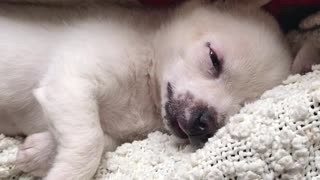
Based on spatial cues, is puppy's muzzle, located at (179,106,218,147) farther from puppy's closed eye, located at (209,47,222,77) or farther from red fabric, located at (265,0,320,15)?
red fabric, located at (265,0,320,15)

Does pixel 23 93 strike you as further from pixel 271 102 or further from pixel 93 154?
pixel 271 102

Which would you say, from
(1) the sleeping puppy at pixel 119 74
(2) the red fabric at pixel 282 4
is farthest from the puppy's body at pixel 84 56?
(2) the red fabric at pixel 282 4

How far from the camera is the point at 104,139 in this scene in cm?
173

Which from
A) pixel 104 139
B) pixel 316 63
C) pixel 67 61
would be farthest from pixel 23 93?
pixel 316 63

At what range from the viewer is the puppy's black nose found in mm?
1571

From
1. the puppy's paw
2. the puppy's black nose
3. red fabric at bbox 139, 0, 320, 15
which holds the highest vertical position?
red fabric at bbox 139, 0, 320, 15

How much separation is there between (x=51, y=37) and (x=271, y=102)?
0.78m

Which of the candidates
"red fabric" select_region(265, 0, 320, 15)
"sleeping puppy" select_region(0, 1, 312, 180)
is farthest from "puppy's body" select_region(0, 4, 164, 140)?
"red fabric" select_region(265, 0, 320, 15)

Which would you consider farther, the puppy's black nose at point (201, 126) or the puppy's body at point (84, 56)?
the puppy's body at point (84, 56)

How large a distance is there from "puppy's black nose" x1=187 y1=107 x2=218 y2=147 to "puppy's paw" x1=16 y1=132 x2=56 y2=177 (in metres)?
0.43

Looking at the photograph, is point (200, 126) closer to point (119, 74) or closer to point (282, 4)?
point (119, 74)

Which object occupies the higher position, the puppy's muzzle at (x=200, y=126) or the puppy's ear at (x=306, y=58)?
the puppy's ear at (x=306, y=58)

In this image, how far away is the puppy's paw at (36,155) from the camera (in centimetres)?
159

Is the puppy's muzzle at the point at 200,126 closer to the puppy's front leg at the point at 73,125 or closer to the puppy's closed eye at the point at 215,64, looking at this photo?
the puppy's closed eye at the point at 215,64
